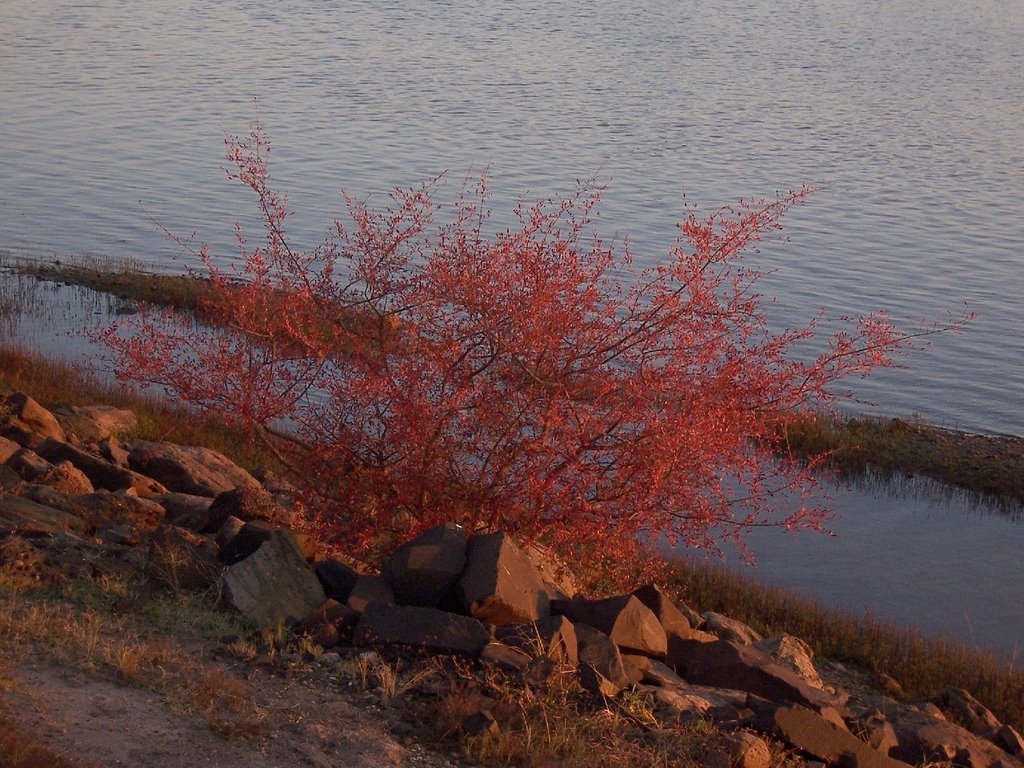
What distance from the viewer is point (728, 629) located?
1010 centimetres

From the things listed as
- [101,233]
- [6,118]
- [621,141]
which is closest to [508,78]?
[621,141]

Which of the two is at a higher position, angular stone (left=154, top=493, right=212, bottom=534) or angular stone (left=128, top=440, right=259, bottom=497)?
angular stone (left=154, top=493, right=212, bottom=534)

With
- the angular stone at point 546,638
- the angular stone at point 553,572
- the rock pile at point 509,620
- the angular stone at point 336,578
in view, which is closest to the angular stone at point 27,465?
the rock pile at point 509,620

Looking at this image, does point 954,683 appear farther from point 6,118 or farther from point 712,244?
point 6,118

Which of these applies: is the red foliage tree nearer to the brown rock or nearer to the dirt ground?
the dirt ground

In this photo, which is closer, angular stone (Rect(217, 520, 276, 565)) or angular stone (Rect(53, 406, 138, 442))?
angular stone (Rect(217, 520, 276, 565))

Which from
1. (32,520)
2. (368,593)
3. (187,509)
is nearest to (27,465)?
(187,509)

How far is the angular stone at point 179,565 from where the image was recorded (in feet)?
25.0

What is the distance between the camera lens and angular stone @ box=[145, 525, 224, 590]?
7.63 metres

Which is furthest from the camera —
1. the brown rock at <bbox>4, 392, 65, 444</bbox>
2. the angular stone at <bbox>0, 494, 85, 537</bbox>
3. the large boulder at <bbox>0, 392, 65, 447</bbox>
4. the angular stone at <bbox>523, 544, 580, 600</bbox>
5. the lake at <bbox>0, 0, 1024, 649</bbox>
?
the lake at <bbox>0, 0, 1024, 649</bbox>

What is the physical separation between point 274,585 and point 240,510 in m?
2.30

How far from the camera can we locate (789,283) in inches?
938

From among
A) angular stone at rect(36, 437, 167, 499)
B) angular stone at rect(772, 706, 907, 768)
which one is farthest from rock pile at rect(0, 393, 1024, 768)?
angular stone at rect(36, 437, 167, 499)

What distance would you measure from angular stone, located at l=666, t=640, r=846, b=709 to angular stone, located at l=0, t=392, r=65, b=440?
668cm
